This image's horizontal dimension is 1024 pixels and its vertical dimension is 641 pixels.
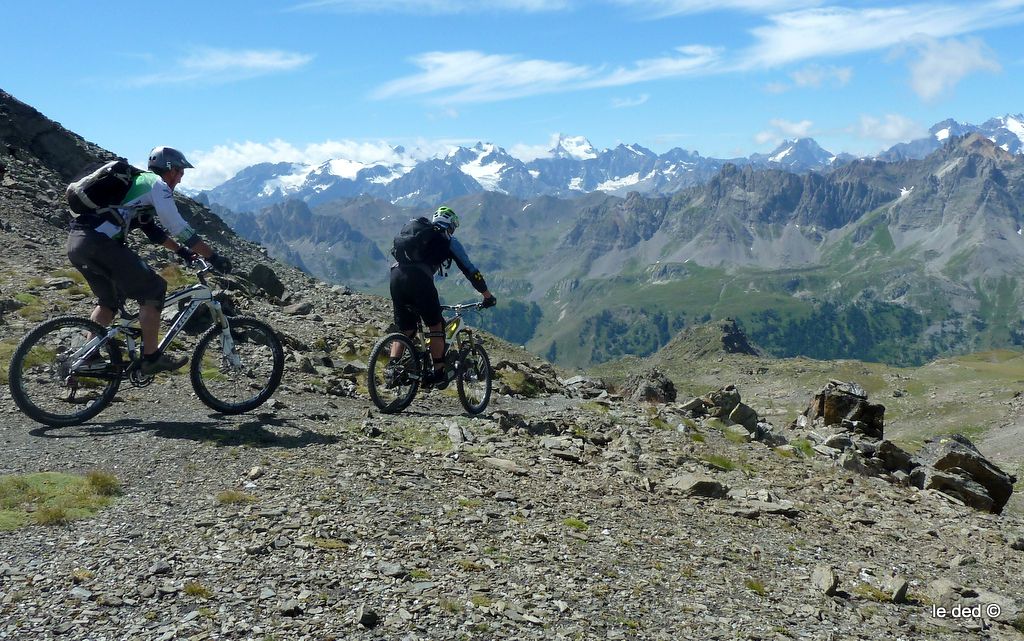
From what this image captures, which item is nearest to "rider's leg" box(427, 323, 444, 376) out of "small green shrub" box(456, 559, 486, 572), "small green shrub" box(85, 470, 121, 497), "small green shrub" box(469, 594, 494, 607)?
"small green shrub" box(85, 470, 121, 497)

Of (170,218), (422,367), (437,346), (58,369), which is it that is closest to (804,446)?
(437,346)

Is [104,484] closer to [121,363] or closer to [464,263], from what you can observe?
[121,363]

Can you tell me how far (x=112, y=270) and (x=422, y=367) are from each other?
7.15m

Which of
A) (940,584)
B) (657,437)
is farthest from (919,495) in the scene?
(940,584)

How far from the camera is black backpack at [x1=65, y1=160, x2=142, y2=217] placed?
13.1 metres

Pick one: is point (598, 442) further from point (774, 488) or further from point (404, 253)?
point (404, 253)

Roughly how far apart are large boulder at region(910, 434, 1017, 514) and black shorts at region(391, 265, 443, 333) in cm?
1575

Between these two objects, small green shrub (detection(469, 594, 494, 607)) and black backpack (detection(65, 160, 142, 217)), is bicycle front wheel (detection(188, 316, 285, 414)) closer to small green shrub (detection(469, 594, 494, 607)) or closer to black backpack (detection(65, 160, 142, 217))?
black backpack (detection(65, 160, 142, 217))

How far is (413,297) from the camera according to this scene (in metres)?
17.3

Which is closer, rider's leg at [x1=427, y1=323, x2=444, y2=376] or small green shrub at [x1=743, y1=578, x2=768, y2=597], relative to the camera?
small green shrub at [x1=743, y1=578, x2=768, y2=597]

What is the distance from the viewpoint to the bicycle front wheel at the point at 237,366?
14703mm

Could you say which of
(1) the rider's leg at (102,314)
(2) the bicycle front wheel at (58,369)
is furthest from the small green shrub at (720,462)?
(1) the rider's leg at (102,314)

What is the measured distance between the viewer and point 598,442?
59.2ft

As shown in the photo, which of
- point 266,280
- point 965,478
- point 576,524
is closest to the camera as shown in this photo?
point 576,524
